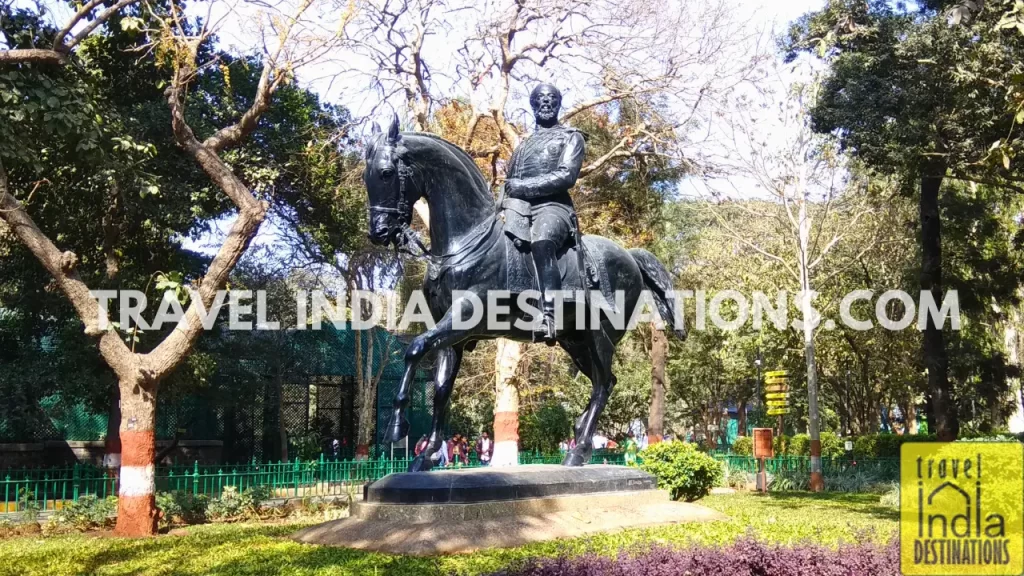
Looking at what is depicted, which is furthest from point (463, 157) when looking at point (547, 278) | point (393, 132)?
point (547, 278)

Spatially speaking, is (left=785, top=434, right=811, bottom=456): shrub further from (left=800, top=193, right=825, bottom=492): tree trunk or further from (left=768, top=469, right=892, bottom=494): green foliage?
(left=800, top=193, right=825, bottom=492): tree trunk

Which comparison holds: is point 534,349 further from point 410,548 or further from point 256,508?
point 410,548

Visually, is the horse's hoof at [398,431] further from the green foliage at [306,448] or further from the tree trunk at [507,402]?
the green foliage at [306,448]

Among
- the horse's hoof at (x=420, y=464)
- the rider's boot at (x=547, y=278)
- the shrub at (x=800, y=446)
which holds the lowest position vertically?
the shrub at (x=800, y=446)

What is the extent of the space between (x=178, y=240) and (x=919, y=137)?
45.7 feet

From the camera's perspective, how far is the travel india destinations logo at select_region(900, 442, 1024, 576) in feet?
19.3

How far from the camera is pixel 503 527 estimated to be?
6.51 meters

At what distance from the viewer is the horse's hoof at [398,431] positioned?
675cm

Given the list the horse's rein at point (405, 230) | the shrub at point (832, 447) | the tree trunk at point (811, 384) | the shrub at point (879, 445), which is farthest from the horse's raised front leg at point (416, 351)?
the shrub at point (832, 447)

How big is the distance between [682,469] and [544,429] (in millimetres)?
17530

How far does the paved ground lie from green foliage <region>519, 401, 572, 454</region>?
22.7 m

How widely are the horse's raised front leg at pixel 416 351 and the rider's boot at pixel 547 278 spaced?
783 mm

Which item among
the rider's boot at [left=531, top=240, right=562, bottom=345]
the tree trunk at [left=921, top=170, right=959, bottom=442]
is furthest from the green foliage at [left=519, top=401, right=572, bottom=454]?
the rider's boot at [left=531, top=240, right=562, bottom=345]

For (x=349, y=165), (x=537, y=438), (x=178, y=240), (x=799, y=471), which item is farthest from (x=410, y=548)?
(x=537, y=438)
